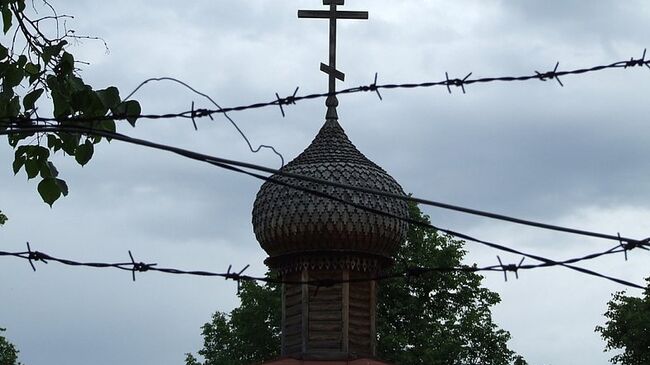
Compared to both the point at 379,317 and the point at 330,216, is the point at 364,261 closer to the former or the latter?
the point at 330,216

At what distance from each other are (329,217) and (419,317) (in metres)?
11.2

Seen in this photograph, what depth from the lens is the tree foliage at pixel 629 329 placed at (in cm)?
3059

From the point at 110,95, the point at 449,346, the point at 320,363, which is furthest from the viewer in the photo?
the point at 449,346

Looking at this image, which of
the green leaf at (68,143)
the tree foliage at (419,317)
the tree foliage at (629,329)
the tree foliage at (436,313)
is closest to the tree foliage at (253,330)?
the tree foliage at (419,317)

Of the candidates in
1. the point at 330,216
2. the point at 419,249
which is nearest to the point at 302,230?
the point at 330,216

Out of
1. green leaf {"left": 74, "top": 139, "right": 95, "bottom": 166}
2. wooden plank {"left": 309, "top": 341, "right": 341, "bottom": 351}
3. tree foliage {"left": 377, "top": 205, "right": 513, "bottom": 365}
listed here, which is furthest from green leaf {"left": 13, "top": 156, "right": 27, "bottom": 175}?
tree foliage {"left": 377, "top": 205, "right": 513, "bottom": 365}

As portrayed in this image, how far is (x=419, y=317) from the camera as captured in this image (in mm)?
28969

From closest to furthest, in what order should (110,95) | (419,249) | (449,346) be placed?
(110,95), (449,346), (419,249)

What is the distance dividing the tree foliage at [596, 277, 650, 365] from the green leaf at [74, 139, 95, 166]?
2280cm

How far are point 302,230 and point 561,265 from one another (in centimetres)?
976

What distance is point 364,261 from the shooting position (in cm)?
1825

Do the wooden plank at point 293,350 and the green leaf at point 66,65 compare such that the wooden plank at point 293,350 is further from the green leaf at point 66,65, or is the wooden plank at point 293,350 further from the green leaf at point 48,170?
the green leaf at point 66,65

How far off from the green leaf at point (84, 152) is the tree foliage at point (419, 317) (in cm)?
1915

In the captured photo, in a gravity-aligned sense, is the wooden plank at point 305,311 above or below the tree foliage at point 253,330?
below
